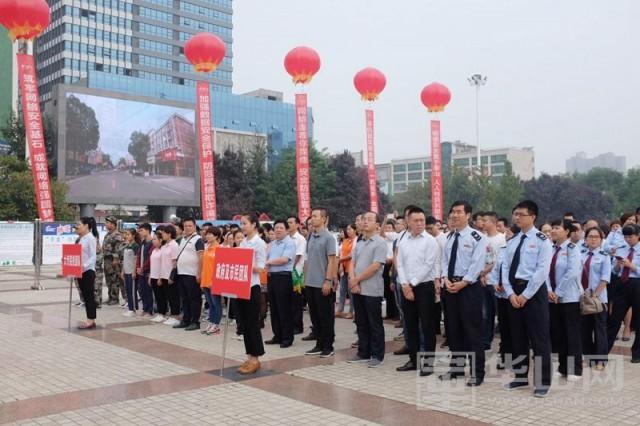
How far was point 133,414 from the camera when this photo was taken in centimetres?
455

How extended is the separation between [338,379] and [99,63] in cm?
7532

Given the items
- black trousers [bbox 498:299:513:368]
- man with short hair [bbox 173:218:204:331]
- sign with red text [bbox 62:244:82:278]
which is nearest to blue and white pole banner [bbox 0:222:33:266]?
sign with red text [bbox 62:244:82:278]

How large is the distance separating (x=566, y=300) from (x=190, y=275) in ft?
16.9

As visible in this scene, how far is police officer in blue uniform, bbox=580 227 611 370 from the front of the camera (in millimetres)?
6199

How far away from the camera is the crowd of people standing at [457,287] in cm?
532

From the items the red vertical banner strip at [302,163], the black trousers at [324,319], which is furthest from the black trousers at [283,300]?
the red vertical banner strip at [302,163]

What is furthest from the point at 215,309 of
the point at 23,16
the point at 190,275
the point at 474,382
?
the point at 23,16

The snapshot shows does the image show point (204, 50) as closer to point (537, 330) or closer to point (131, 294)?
point (131, 294)

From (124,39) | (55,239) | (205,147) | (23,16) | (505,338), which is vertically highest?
(124,39)

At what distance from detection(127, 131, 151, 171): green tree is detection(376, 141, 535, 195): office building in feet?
217

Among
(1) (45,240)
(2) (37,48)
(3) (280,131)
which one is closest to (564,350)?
(1) (45,240)

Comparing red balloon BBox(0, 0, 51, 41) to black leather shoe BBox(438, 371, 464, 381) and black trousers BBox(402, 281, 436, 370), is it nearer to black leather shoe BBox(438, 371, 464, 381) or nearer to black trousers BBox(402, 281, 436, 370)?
black trousers BBox(402, 281, 436, 370)

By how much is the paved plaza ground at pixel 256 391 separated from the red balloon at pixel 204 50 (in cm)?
1127

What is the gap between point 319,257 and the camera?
7.05 meters
